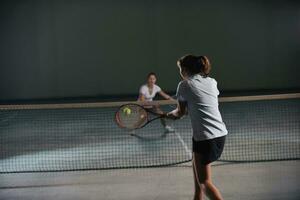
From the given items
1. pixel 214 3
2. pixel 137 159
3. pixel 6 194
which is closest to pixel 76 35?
pixel 214 3

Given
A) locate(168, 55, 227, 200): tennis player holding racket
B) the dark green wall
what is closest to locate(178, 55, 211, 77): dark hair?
locate(168, 55, 227, 200): tennis player holding racket

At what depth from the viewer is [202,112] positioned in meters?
3.75

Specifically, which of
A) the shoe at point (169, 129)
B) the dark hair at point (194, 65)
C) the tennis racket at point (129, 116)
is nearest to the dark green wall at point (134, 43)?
the shoe at point (169, 129)

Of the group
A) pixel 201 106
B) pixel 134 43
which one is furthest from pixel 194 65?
pixel 134 43

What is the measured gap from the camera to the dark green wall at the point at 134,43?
1894 centimetres

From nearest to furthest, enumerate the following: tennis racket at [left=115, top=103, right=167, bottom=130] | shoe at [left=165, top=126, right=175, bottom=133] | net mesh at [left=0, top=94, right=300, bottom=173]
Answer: tennis racket at [left=115, top=103, right=167, bottom=130]
net mesh at [left=0, top=94, right=300, bottom=173]
shoe at [left=165, top=126, right=175, bottom=133]

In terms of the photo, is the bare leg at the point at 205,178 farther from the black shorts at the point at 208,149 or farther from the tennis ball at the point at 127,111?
the tennis ball at the point at 127,111

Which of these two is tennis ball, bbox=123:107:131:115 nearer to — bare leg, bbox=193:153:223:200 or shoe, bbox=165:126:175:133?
bare leg, bbox=193:153:223:200

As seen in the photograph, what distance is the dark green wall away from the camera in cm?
1894

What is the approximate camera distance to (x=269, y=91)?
19016 mm

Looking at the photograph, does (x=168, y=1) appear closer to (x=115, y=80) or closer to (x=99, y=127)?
(x=115, y=80)

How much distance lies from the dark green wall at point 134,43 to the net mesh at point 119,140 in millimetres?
5862

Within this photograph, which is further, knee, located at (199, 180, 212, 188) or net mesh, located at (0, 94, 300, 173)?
net mesh, located at (0, 94, 300, 173)

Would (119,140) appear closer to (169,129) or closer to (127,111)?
(169,129)
